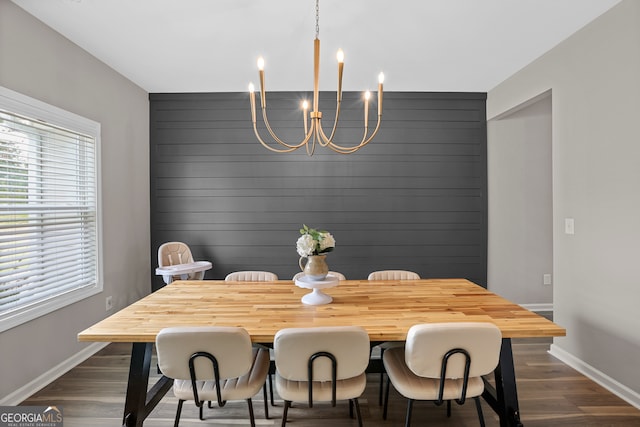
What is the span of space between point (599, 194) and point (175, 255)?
12.7 ft

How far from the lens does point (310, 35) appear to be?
266 cm

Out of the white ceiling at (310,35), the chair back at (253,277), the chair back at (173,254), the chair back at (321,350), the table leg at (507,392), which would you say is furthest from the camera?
the chair back at (173,254)

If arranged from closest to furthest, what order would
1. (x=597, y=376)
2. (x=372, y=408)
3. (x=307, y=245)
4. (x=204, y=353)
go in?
(x=204, y=353), (x=307, y=245), (x=372, y=408), (x=597, y=376)

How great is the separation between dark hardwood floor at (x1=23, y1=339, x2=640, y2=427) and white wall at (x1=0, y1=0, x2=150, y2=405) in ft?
0.91

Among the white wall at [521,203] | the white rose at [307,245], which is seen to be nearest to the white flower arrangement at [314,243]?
the white rose at [307,245]

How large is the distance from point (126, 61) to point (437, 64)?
9.67ft

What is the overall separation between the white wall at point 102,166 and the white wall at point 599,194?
4.07 meters

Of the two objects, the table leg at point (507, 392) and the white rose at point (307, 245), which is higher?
the white rose at point (307, 245)

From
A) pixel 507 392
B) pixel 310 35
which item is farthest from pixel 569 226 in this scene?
pixel 310 35

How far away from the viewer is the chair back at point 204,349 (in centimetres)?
145

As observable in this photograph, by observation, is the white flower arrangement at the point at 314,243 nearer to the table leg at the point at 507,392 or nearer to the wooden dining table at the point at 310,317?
the wooden dining table at the point at 310,317

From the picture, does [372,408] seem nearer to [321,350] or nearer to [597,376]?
[321,350]

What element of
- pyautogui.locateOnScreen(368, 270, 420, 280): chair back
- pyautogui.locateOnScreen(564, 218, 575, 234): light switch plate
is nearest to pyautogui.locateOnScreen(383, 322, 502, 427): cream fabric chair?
pyautogui.locateOnScreen(368, 270, 420, 280): chair back

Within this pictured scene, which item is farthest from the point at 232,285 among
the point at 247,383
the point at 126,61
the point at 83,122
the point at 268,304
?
the point at 126,61
